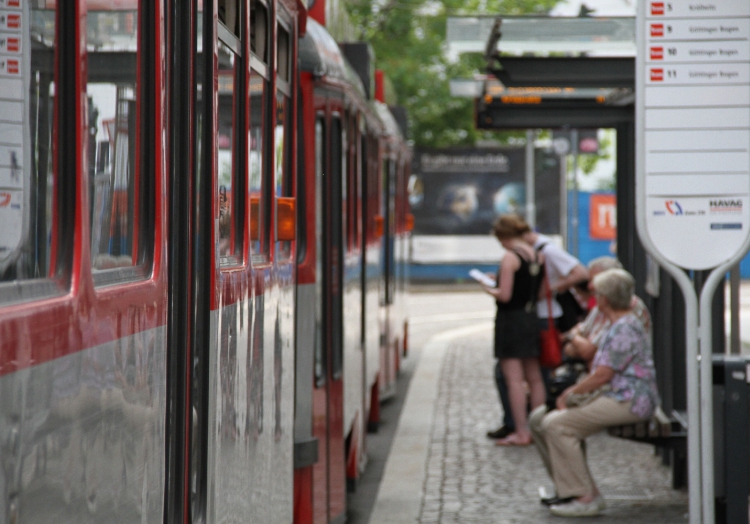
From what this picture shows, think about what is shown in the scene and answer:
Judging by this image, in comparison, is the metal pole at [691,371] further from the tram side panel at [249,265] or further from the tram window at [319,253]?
the tram window at [319,253]

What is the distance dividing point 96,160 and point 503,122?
8895 mm

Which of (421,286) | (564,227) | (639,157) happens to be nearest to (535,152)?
(564,227)

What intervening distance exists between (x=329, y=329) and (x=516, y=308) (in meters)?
3.27

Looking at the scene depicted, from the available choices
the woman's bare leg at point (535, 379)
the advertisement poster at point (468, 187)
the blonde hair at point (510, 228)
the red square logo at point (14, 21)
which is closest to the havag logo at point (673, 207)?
the red square logo at point (14, 21)

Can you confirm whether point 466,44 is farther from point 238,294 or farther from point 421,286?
point 421,286

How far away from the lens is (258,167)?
3.72 m

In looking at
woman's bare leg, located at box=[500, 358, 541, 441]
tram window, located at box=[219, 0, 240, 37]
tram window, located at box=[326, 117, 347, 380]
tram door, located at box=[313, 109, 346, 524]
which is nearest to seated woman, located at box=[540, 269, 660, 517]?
tram door, located at box=[313, 109, 346, 524]

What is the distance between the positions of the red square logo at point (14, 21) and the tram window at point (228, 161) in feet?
4.17

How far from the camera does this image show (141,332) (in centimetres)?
234

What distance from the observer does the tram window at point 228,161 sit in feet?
10.3

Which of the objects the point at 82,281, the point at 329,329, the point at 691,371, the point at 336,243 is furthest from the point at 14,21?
the point at 336,243

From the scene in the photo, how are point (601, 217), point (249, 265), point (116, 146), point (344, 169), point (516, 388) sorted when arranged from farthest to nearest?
point (601, 217)
point (516, 388)
point (344, 169)
point (249, 265)
point (116, 146)

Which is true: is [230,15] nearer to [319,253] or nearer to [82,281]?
[82,281]

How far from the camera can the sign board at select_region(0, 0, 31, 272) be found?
172cm
